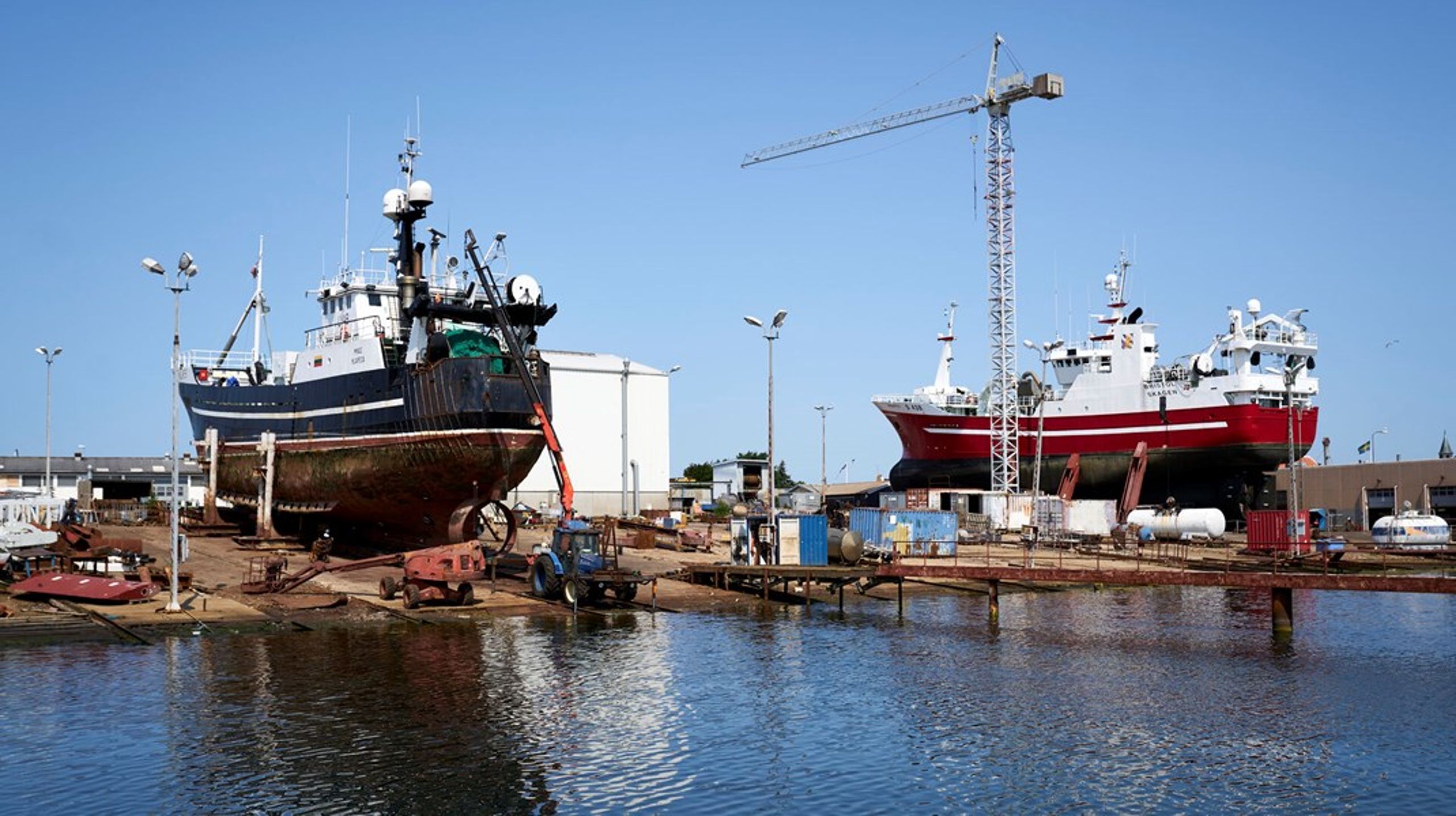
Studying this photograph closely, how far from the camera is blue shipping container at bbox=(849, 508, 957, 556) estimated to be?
59.1 metres

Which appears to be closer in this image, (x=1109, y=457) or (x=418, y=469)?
(x=418, y=469)

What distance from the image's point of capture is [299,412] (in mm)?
56062

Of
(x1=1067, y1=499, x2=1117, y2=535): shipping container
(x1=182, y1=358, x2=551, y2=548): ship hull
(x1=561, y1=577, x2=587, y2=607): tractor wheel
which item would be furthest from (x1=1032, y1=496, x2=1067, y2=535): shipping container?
(x1=561, y1=577, x2=587, y2=607): tractor wheel

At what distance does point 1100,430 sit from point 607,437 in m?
36.8

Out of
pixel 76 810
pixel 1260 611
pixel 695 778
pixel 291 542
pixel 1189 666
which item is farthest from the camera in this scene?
pixel 291 542

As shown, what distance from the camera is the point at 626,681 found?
1171 inches

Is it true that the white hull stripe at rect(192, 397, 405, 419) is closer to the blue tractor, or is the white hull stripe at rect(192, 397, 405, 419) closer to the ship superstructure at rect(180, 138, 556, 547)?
the ship superstructure at rect(180, 138, 556, 547)

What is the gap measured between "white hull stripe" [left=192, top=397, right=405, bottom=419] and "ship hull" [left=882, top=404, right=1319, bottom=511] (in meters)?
54.3

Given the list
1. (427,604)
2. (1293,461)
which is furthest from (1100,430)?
(427,604)

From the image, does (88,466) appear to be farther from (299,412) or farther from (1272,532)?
(1272,532)

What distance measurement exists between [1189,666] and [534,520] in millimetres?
49683

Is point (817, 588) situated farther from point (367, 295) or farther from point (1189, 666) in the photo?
point (367, 295)

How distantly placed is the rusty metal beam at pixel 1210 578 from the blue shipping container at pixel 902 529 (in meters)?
12.6

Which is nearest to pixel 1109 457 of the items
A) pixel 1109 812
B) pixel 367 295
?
pixel 367 295
